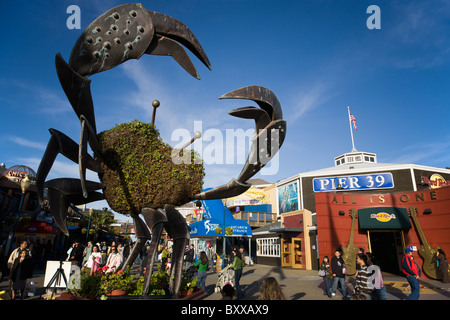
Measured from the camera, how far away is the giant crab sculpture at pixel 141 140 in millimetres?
5777

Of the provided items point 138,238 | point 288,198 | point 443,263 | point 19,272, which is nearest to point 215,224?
point 138,238

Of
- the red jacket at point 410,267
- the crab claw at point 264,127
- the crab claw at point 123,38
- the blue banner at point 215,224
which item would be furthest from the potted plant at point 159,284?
the blue banner at point 215,224

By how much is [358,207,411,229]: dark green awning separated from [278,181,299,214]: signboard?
1091 centimetres

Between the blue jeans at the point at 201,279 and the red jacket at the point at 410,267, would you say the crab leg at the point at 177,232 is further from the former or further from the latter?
the red jacket at the point at 410,267

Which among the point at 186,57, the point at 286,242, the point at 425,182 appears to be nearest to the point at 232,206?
the point at 286,242

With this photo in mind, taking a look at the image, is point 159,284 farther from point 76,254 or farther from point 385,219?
point 385,219

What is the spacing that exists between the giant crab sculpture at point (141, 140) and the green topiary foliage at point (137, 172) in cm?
3

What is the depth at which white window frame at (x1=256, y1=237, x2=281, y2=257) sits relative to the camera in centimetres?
2318

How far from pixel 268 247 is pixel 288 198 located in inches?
274

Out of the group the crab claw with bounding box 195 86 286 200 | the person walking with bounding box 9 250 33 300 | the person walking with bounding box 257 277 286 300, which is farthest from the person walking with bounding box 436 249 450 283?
the person walking with bounding box 9 250 33 300

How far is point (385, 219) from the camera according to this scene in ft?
53.8
